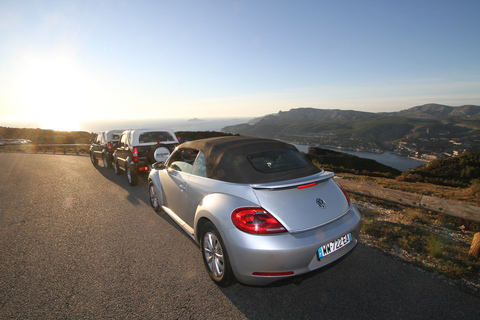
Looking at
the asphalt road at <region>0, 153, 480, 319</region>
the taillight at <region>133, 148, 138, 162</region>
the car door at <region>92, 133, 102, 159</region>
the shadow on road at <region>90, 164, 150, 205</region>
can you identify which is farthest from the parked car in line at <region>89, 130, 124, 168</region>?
the asphalt road at <region>0, 153, 480, 319</region>

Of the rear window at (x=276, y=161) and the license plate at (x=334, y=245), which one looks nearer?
the license plate at (x=334, y=245)

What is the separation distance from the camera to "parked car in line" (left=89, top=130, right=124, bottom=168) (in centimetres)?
1123

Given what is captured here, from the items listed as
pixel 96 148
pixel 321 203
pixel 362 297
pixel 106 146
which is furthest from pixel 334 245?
pixel 96 148

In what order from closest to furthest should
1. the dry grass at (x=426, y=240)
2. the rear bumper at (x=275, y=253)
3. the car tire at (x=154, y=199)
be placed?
the rear bumper at (x=275, y=253) < the dry grass at (x=426, y=240) < the car tire at (x=154, y=199)

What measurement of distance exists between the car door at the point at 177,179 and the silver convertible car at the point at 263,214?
0.29m

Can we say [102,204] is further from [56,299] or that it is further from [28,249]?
[56,299]

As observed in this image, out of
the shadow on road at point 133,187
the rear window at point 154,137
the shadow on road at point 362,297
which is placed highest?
the rear window at point 154,137

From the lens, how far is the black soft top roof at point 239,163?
273 cm

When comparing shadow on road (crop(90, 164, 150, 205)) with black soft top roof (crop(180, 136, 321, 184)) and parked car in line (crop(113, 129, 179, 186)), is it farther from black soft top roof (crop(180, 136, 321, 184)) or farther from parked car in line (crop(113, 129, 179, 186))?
black soft top roof (crop(180, 136, 321, 184))

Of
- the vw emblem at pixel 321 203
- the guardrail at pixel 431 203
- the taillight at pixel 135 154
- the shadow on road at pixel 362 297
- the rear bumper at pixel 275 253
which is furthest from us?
the taillight at pixel 135 154

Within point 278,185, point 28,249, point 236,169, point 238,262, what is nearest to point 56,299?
point 28,249

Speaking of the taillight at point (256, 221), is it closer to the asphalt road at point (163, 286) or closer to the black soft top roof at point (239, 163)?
the black soft top roof at point (239, 163)

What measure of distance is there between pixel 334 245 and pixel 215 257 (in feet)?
4.42

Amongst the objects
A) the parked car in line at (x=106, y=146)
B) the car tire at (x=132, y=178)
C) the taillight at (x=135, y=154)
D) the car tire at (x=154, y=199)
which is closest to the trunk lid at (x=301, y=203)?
the car tire at (x=154, y=199)
